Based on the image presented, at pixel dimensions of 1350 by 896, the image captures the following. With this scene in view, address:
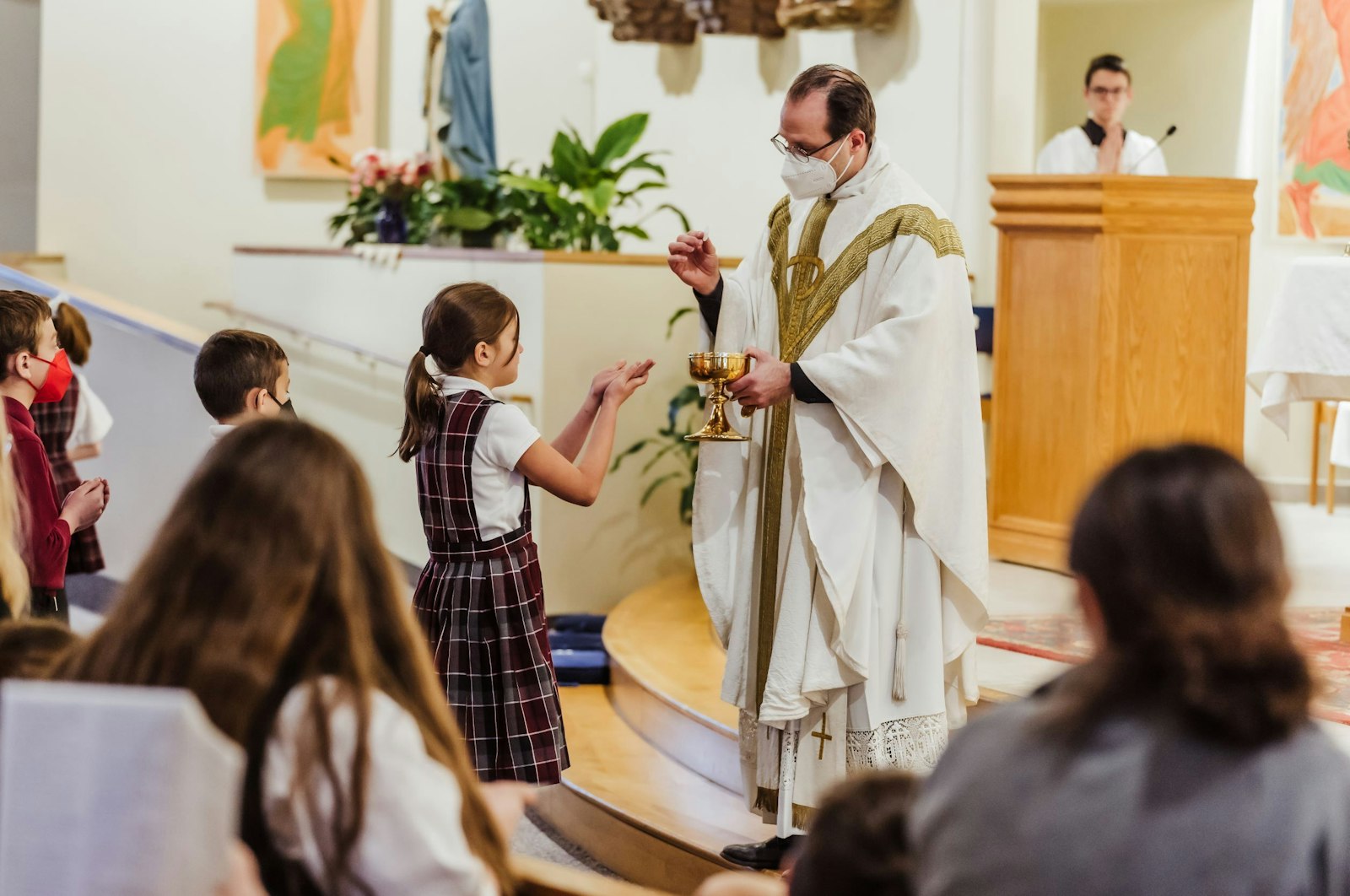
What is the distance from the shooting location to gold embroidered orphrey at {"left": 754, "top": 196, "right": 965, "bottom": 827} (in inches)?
130

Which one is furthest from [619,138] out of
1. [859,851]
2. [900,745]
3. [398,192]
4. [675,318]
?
[859,851]

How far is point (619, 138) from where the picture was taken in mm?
6406

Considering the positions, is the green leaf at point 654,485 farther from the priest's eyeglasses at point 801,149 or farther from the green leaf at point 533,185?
the priest's eyeglasses at point 801,149

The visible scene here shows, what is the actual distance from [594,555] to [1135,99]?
4588 mm

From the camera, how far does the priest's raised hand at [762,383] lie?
10.4ft

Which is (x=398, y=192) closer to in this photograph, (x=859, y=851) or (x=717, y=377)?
(x=717, y=377)

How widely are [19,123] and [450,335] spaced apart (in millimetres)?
9682

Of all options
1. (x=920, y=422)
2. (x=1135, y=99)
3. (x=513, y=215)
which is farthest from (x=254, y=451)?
(x=1135, y=99)

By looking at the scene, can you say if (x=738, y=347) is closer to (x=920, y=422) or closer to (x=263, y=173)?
(x=920, y=422)

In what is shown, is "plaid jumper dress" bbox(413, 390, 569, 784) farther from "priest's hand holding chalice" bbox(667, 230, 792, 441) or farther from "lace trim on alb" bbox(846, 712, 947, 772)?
"lace trim on alb" bbox(846, 712, 947, 772)

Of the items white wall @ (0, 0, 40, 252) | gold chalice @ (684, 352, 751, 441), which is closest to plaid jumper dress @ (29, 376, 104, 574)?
gold chalice @ (684, 352, 751, 441)

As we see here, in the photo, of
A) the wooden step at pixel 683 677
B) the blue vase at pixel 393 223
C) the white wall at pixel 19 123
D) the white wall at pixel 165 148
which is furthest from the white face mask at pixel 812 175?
the white wall at pixel 19 123

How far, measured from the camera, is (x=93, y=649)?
5.12 feet

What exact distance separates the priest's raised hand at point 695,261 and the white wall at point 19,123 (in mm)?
9317
